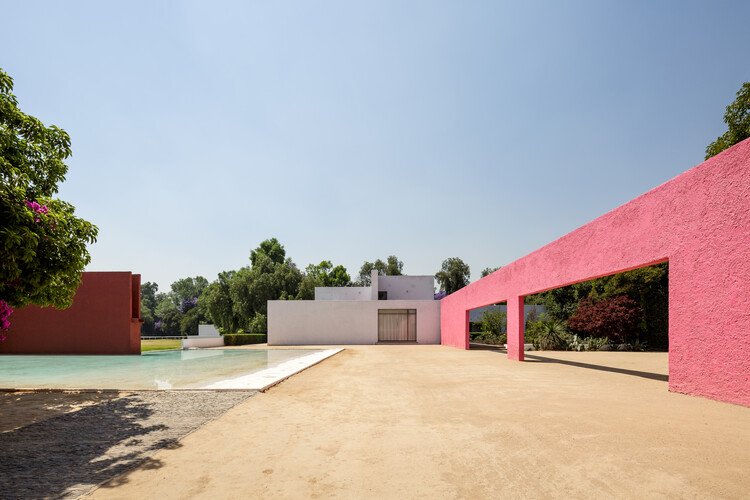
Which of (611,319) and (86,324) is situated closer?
(86,324)

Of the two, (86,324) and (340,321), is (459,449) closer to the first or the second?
(86,324)

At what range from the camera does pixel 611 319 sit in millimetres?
22016

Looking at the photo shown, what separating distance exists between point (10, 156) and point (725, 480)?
9.67 metres

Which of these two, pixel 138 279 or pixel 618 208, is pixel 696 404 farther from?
pixel 138 279

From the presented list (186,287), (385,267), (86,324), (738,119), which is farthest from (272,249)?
(186,287)

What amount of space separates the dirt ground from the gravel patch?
257 mm

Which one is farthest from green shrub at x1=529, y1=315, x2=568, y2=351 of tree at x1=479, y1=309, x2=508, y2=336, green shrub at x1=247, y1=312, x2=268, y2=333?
green shrub at x1=247, y1=312, x2=268, y2=333

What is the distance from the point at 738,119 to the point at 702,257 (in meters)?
15.5

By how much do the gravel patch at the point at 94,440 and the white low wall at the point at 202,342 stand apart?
2096cm

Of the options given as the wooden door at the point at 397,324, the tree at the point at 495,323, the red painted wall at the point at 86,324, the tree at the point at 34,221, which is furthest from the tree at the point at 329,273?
the tree at the point at 34,221

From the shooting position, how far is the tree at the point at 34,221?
18.1 ft

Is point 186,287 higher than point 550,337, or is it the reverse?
point 186,287

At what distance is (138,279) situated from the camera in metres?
20.6

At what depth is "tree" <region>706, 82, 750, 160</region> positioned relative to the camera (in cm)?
1720
